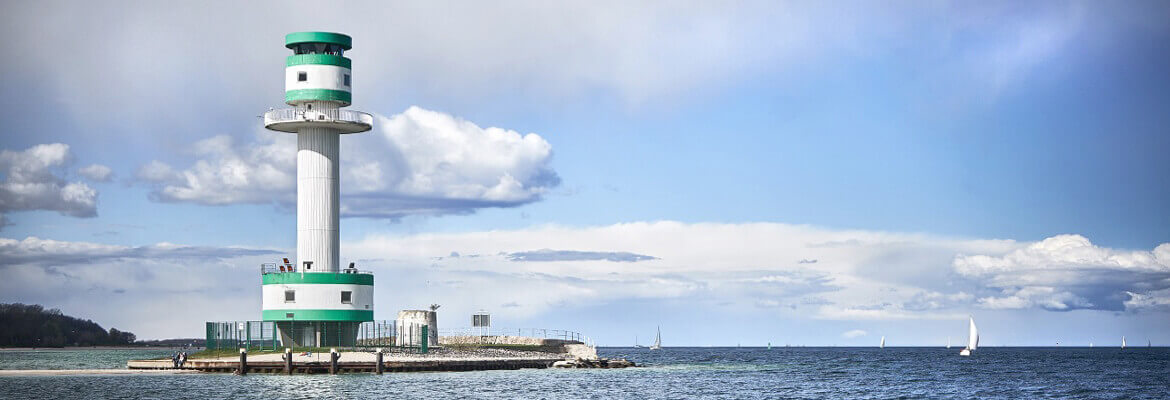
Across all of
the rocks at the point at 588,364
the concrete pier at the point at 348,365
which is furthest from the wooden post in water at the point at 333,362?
the rocks at the point at 588,364

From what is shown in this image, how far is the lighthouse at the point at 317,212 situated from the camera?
76.2 meters

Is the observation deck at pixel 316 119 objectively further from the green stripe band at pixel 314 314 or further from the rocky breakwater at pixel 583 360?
the rocky breakwater at pixel 583 360

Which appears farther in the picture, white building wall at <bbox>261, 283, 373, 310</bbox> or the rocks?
the rocks

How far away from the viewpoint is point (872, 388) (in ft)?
262

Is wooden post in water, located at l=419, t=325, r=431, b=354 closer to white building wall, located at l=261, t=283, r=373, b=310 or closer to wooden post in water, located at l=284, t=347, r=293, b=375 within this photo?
white building wall, located at l=261, t=283, r=373, b=310

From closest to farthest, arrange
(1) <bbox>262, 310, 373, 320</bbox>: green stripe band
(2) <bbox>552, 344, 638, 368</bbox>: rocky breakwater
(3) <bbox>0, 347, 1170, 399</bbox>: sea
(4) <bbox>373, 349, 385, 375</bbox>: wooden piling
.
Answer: (3) <bbox>0, 347, 1170, 399</bbox>: sea
(4) <bbox>373, 349, 385, 375</bbox>: wooden piling
(1) <bbox>262, 310, 373, 320</bbox>: green stripe band
(2) <bbox>552, 344, 638, 368</bbox>: rocky breakwater

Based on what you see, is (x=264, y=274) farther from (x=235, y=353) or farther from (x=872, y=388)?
(x=872, y=388)

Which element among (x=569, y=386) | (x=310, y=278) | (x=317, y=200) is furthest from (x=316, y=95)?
(x=569, y=386)

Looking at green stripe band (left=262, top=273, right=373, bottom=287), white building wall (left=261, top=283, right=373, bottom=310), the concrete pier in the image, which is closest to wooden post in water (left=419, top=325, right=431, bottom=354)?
the concrete pier

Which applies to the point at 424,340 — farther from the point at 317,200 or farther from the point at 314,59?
the point at 314,59

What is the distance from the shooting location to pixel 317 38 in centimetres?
7781

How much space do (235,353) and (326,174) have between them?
12227 millimetres

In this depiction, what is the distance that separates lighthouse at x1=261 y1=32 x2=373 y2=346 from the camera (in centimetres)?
7625

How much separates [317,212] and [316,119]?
17.8 feet
